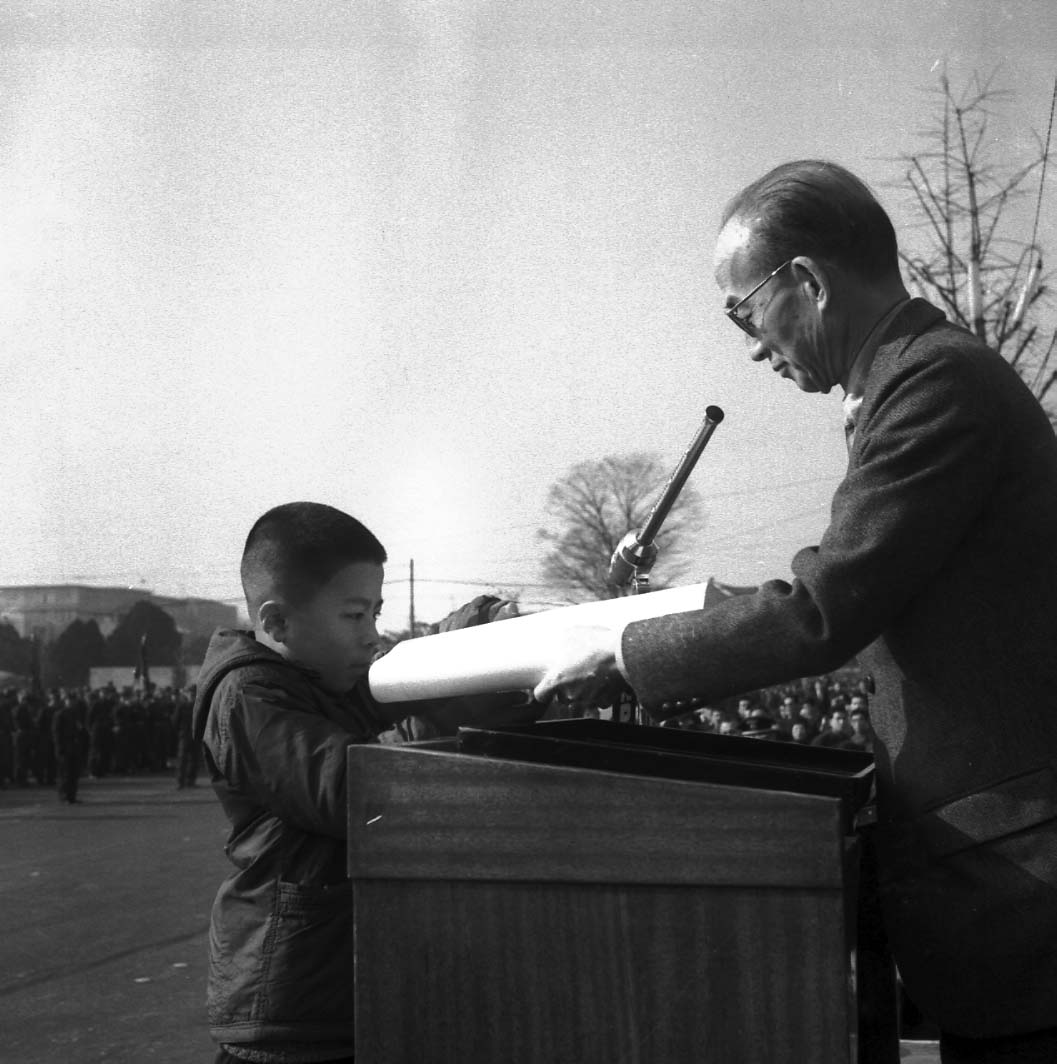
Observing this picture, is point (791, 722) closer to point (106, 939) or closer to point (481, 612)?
point (106, 939)

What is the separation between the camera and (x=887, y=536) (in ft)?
4.78

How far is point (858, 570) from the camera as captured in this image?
145 cm

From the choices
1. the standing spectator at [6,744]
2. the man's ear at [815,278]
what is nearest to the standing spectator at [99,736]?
the standing spectator at [6,744]

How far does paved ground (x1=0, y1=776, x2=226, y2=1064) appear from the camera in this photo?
18.3 ft

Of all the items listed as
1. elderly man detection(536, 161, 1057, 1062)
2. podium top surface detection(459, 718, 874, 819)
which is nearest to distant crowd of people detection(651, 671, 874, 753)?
elderly man detection(536, 161, 1057, 1062)

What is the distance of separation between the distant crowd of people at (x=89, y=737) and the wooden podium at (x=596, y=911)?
67.8 feet

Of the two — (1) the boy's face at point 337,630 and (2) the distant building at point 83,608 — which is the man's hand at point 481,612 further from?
(2) the distant building at point 83,608

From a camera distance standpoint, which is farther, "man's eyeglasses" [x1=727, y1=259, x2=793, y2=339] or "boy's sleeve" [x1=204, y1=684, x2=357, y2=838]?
"boy's sleeve" [x1=204, y1=684, x2=357, y2=838]

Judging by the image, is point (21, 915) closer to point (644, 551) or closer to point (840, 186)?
point (644, 551)

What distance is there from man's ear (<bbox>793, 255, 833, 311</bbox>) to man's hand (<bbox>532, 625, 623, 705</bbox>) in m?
0.49

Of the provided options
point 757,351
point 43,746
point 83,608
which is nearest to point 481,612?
A: point 757,351

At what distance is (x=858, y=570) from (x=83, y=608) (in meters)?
40.3

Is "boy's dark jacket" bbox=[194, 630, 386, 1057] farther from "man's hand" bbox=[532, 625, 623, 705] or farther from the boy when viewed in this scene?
"man's hand" bbox=[532, 625, 623, 705]

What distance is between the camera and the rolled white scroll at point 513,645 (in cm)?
148
